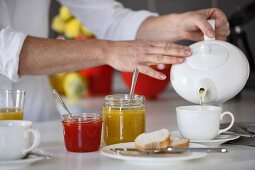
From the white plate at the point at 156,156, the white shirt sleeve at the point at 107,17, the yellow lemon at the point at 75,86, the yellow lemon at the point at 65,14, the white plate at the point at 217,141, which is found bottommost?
the white plate at the point at 156,156

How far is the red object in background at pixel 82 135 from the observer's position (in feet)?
4.13

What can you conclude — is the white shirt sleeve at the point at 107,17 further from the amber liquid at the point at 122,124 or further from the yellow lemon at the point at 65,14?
the yellow lemon at the point at 65,14

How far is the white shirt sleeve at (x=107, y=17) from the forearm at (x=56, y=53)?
43cm

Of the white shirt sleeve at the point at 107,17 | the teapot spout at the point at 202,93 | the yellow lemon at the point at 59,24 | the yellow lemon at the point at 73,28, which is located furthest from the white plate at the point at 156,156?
the yellow lemon at the point at 59,24

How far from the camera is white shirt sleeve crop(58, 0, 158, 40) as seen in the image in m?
2.03

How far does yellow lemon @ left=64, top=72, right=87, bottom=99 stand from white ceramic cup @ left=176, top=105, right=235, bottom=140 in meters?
1.67

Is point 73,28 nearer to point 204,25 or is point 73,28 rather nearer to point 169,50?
point 204,25

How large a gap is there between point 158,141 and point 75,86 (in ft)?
5.98

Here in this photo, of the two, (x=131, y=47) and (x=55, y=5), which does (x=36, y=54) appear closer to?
(x=131, y=47)

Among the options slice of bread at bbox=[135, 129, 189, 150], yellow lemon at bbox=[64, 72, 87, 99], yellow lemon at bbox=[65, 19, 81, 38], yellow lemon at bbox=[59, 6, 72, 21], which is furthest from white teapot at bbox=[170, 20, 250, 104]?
yellow lemon at bbox=[59, 6, 72, 21]

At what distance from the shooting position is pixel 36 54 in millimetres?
1582

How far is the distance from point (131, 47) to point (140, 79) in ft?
3.85

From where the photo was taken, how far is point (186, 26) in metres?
1.74

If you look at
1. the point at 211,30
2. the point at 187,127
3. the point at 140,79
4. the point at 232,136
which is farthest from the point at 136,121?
the point at 140,79
